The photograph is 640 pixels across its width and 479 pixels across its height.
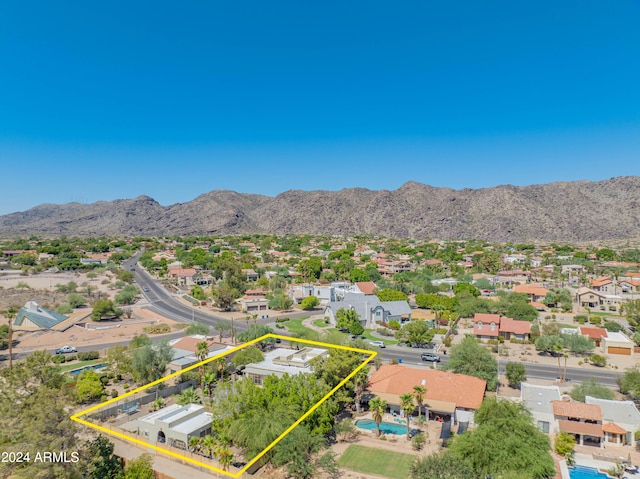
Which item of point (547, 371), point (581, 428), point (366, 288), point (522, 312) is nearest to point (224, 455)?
point (581, 428)

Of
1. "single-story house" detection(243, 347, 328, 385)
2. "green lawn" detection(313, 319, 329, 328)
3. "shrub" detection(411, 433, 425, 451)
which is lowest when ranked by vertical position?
"green lawn" detection(313, 319, 329, 328)

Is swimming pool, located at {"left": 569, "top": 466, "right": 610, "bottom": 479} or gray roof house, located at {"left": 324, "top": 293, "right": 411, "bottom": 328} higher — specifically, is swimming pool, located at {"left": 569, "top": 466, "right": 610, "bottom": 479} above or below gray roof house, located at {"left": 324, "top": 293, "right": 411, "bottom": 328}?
below

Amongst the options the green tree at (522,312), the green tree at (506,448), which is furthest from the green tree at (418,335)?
the green tree at (506,448)

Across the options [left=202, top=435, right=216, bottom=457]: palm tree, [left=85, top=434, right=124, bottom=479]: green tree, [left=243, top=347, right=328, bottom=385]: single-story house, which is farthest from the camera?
[left=243, top=347, right=328, bottom=385]: single-story house

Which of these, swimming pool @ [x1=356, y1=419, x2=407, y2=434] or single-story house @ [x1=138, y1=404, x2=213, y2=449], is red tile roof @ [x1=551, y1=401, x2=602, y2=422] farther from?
single-story house @ [x1=138, y1=404, x2=213, y2=449]

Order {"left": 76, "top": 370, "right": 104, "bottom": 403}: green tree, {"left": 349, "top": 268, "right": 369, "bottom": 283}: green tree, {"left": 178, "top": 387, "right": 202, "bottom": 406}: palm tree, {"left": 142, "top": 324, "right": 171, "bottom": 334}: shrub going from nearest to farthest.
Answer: {"left": 178, "top": 387, "right": 202, "bottom": 406}: palm tree < {"left": 76, "top": 370, "right": 104, "bottom": 403}: green tree < {"left": 142, "top": 324, "right": 171, "bottom": 334}: shrub < {"left": 349, "top": 268, "right": 369, "bottom": 283}: green tree

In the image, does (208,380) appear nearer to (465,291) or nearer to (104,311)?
(104,311)

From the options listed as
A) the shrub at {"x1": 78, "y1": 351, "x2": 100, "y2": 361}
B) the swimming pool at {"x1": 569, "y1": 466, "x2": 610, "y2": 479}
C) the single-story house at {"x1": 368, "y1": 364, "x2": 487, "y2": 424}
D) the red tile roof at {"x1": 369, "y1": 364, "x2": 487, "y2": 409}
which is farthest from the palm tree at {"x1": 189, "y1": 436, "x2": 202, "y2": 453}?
the shrub at {"x1": 78, "y1": 351, "x2": 100, "y2": 361}

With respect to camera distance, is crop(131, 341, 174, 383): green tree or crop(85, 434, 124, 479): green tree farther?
crop(131, 341, 174, 383): green tree

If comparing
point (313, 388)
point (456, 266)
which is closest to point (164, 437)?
point (313, 388)
